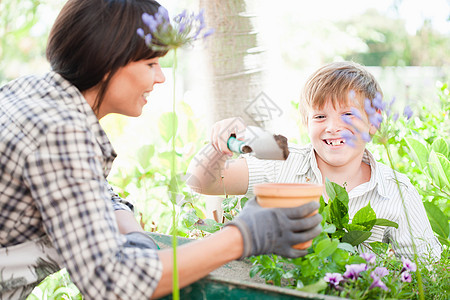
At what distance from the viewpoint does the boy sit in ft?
5.84

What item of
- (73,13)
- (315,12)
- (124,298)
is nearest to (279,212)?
(124,298)

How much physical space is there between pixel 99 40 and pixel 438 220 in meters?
1.40

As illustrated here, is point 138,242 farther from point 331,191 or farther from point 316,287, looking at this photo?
point 331,191

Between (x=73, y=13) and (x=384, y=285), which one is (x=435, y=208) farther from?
(x=73, y=13)

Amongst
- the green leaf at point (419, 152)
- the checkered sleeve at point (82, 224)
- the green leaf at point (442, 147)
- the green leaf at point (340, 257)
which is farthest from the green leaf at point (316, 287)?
the green leaf at point (442, 147)

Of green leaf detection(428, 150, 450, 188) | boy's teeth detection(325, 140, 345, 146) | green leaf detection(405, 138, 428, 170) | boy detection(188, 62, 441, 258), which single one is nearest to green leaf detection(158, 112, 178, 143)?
boy detection(188, 62, 441, 258)

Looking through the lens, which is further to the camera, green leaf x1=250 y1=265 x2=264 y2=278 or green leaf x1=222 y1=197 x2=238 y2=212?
green leaf x1=222 y1=197 x2=238 y2=212

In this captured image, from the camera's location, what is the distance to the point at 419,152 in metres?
1.98

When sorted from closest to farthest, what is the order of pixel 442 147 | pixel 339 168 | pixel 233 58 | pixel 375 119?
pixel 375 119 < pixel 339 168 < pixel 442 147 < pixel 233 58

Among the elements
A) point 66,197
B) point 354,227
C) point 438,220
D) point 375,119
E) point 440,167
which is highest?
point 375,119

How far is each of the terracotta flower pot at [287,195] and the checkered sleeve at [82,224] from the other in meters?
0.28

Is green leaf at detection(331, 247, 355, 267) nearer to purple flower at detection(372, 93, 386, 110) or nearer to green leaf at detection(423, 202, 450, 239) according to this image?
purple flower at detection(372, 93, 386, 110)

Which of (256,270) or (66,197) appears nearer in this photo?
(66,197)

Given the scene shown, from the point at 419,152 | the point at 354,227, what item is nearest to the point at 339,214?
the point at 354,227
